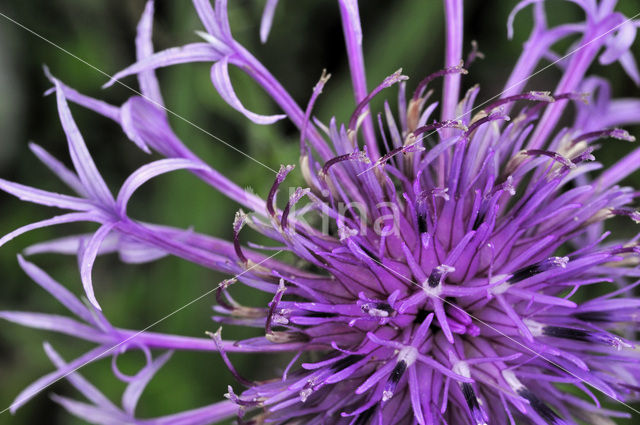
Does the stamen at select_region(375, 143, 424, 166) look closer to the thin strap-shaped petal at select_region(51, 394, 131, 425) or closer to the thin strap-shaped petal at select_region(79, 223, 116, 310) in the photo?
the thin strap-shaped petal at select_region(79, 223, 116, 310)

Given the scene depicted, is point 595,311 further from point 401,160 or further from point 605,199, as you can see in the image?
point 401,160

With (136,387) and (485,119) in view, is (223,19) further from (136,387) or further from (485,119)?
(136,387)

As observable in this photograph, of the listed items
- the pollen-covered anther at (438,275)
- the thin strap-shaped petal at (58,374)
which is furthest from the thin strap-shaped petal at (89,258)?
the pollen-covered anther at (438,275)

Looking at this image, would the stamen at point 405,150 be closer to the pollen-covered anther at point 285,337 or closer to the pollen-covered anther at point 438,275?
the pollen-covered anther at point 438,275

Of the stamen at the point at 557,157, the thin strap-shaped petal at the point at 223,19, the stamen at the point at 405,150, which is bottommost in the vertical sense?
the stamen at the point at 557,157

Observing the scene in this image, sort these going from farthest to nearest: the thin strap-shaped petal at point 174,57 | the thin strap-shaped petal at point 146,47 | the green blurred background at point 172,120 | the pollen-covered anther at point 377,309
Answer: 1. the green blurred background at point 172,120
2. the thin strap-shaped petal at point 146,47
3. the thin strap-shaped petal at point 174,57
4. the pollen-covered anther at point 377,309

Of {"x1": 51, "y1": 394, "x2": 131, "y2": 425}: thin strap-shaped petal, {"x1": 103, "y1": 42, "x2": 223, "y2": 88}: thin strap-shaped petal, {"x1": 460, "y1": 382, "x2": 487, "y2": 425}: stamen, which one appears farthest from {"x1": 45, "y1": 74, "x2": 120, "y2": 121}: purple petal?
{"x1": 460, "y1": 382, "x2": 487, "y2": 425}: stamen
